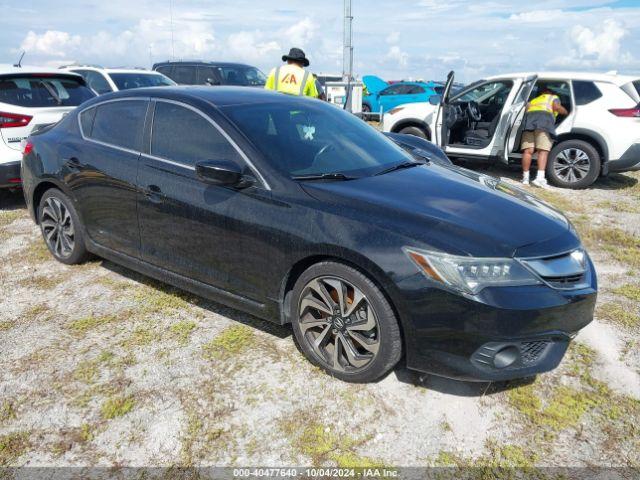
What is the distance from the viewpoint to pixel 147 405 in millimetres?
2771

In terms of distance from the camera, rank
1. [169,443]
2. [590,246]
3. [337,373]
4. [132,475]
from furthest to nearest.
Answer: [590,246] → [337,373] → [169,443] → [132,475]

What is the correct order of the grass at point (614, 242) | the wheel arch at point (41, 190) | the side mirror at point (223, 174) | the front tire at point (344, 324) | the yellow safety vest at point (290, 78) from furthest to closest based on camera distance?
the yellow safety vest at point (290, 78), the grass at point (614, 242), the wheel arch at point (41, 190), the side mirror at point (223, 174), the front tire at point (344, 324)

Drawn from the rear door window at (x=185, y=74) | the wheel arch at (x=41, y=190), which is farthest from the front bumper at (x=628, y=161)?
the rear door window at (x=185, y=74)

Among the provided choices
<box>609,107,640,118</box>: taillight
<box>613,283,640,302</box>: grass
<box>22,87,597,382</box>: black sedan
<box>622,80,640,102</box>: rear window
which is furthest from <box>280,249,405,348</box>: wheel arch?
<box>622,80,640,102</box>: rear window

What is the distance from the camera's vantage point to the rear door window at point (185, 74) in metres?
12.8

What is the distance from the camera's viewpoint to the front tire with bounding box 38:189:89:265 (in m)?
4.28

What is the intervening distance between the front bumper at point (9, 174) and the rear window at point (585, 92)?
25.1ft

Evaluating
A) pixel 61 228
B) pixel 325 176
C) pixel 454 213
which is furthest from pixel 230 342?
pixel 61 228

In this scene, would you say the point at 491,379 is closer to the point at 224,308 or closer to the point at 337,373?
the point at 337,373

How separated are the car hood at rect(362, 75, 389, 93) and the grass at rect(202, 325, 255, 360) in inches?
732

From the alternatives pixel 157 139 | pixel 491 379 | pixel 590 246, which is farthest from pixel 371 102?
pixel 491 379

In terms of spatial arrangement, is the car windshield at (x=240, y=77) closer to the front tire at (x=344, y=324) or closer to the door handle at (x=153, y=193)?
the door handle at (x=153, y=193)

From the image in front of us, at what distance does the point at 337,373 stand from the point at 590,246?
146 inches

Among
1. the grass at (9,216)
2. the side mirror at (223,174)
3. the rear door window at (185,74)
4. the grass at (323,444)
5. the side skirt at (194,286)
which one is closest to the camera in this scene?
the grass at (323,444)
